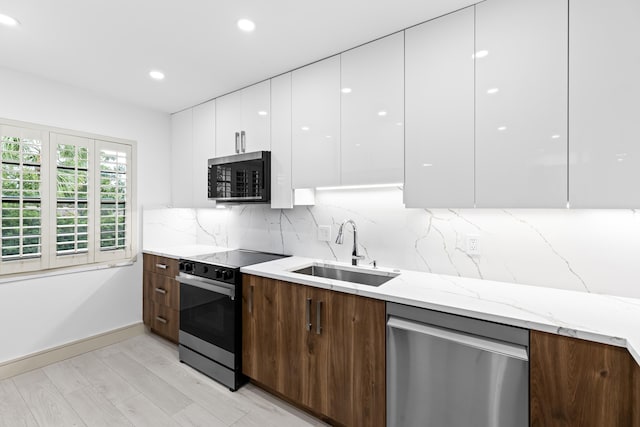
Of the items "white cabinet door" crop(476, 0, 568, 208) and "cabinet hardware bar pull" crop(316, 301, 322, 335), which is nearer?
"white cabinet door" crop(476, 0, 568, 208)

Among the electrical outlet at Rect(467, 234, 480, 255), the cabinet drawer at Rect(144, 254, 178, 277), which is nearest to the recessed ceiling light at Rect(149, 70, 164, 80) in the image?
the cabinet drawer at Rect(144, 254, 178, 277)

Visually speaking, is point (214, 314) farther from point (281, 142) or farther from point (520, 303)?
point (520, 303)

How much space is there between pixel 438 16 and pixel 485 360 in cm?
178

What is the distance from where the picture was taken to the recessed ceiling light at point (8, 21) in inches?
68.7

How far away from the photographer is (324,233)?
250 cm

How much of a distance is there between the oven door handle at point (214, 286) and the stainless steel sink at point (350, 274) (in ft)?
1.54

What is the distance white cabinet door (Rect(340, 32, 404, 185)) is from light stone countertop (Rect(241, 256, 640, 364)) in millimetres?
666

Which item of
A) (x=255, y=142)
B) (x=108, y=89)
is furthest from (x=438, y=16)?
(x=108, y=89)

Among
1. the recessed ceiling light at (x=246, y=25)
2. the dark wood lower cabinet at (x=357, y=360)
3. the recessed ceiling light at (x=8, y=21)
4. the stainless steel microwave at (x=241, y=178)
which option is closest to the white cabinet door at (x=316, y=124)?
the stainless steel microwave at (x=241, y=178)

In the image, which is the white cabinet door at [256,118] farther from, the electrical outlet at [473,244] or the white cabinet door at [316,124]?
the electrical outlet at [473,244]

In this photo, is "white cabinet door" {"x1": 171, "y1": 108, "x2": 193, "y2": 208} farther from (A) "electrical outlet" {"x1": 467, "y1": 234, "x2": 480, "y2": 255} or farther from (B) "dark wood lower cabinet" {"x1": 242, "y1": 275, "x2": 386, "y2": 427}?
(A) "electrical outlet" {"x1": 467, "y1": 234, "x2": 480, "y2": 255}

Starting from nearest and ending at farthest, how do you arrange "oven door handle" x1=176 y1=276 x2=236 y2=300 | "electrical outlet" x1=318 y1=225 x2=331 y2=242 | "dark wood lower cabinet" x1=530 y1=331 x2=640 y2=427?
1. "dark wood lower cabinet" x1=530 y1=331 x2=640 y2=427
2. "oven door handle" x1=176 y1=276 x2=236 y2=300
3. "electrical outlet" x1=318 y1=225 x2=331 y2=242

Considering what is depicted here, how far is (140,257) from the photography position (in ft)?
10.7

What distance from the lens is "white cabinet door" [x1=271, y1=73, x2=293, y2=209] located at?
2383mm
